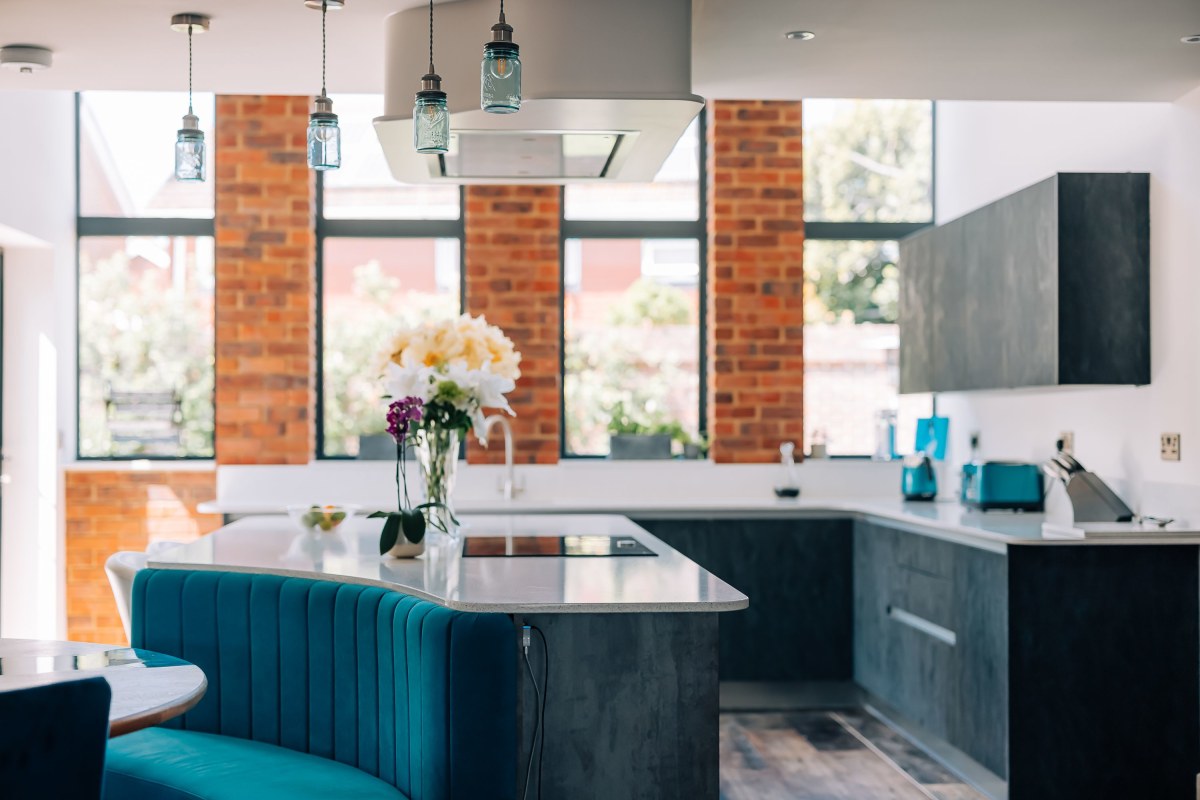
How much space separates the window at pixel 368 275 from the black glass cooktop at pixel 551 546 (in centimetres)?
250

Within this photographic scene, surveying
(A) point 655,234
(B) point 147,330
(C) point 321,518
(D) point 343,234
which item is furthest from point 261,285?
(C) point 321,518

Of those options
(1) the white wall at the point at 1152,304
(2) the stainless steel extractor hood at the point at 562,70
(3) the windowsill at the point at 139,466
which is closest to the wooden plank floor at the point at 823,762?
(1) the white wall at the point at 1152,304

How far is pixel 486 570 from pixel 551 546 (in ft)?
1.72

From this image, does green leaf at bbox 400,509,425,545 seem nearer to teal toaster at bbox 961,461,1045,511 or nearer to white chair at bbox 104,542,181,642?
white chair at bbox 104,542,181,642

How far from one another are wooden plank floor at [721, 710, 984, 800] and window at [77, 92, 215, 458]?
10.0 feet

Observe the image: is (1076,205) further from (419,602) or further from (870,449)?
(419,602)

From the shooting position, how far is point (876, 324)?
617cm

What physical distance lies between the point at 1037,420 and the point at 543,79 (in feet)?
8.82

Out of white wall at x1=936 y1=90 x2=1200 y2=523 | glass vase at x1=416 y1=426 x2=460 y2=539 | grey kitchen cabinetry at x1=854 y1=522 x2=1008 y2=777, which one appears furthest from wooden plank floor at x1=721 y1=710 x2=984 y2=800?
glass vase at x1=416 y1=426 x2=460 y2=539

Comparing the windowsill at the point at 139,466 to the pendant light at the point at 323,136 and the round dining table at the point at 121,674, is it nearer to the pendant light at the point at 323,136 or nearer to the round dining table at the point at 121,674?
the pendant light at the point at 323,136

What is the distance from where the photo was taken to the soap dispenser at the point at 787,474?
5582mm

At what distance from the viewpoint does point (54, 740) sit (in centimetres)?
153

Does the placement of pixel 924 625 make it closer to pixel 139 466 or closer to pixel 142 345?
pixel 139 466

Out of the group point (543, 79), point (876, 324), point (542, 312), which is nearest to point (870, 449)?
point (876, 324)
